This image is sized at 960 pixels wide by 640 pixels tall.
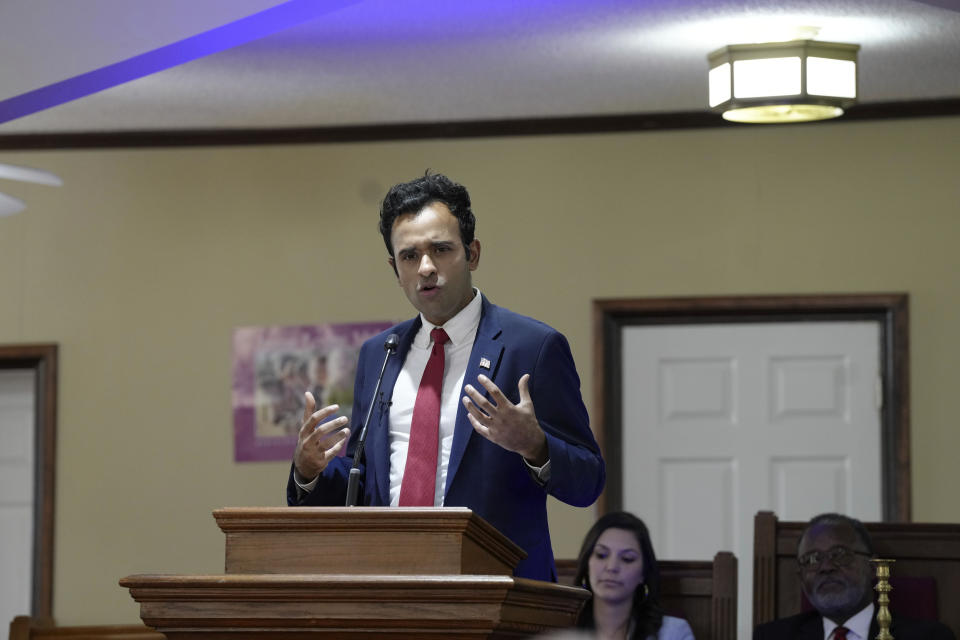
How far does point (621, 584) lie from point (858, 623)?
0.70m

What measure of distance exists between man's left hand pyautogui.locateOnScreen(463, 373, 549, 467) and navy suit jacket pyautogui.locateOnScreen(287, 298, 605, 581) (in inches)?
5.1

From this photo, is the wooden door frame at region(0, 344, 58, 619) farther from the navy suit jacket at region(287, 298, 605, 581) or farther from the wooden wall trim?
the navy suit jacket at region(287, 298, 605, 581)

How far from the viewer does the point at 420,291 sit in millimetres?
2289

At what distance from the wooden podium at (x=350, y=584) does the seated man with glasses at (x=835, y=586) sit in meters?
2.59

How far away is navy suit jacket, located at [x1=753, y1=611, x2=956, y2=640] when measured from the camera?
163 inches

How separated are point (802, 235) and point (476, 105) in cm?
139

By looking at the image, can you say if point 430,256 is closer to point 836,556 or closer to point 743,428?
point 836,556

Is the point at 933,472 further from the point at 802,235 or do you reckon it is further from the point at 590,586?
the point at 590,586

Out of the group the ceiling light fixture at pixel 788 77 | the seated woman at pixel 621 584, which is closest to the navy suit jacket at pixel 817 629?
the seated woman at pixel 621 584

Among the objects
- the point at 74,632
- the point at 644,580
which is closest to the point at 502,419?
the point at 74,632

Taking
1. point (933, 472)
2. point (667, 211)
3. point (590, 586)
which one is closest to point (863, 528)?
point (590, 586)

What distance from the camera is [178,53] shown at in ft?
12.4

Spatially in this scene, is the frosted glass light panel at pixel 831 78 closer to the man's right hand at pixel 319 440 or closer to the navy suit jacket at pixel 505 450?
the navy suit jacket at pixel 505 450

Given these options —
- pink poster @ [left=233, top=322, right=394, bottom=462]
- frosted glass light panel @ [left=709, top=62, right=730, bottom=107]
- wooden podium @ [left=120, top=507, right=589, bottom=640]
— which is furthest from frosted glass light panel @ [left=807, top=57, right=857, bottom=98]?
wooden podium @ [left=120, top=507, right=589, bottom=640]
